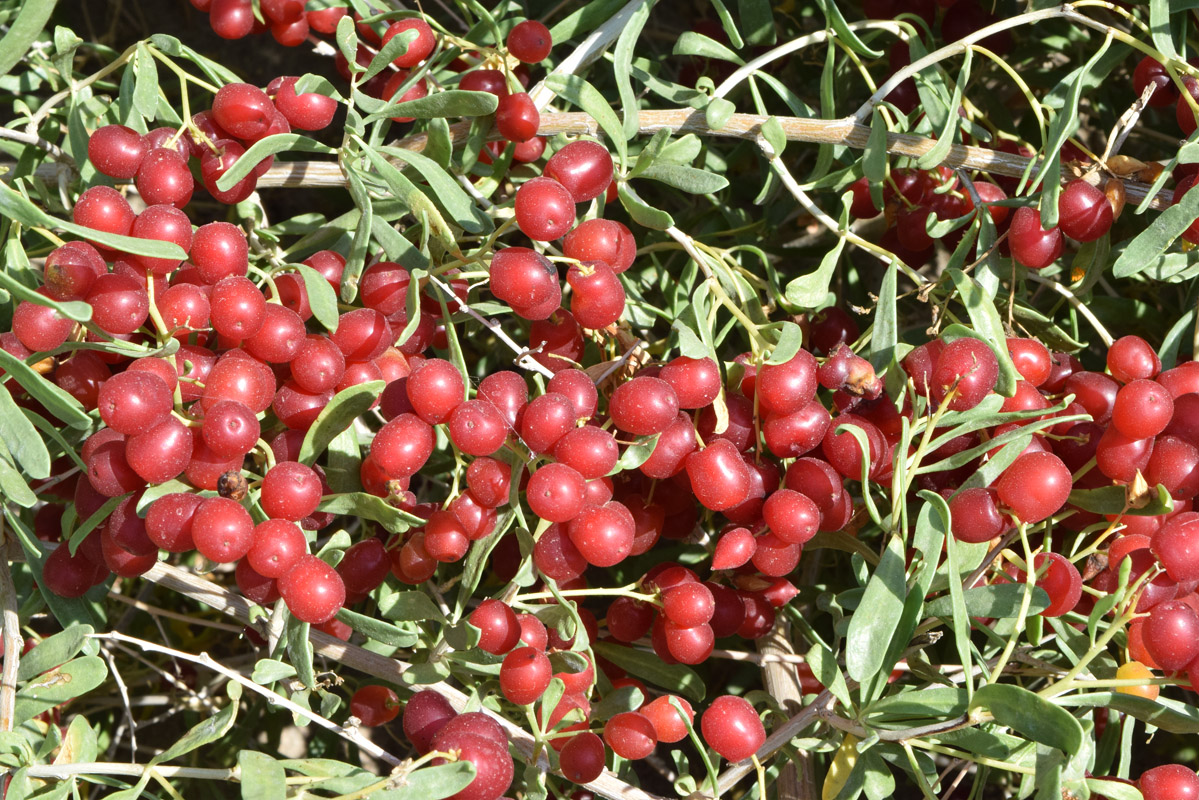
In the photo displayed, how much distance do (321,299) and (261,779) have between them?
450 millimetres

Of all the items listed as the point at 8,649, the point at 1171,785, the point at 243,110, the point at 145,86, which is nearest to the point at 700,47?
the point at 243,110

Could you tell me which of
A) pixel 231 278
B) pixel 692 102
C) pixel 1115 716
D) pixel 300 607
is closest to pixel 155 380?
pixel 231 278

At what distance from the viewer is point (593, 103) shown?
1.08 metres

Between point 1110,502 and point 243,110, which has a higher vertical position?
point 243,110

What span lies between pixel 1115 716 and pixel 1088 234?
23.6 inches

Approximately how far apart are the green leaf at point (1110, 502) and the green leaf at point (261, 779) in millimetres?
863

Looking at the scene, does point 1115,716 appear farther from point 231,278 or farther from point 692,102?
point 231,278

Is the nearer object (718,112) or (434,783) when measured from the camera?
(434,783)

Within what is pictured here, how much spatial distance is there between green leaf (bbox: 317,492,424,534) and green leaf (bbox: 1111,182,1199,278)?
0.81 metres

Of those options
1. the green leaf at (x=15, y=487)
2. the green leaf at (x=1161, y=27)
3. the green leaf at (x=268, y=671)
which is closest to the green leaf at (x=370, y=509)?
the green leaf at (x=268, y=671)

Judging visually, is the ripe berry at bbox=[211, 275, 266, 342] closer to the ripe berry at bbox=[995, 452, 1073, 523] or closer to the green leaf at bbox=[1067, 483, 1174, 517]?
the ripe berry at bbox=[995, 452, 1073, 523]

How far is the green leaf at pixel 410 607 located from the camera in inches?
42.8

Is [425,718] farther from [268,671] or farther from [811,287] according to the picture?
[811,287]

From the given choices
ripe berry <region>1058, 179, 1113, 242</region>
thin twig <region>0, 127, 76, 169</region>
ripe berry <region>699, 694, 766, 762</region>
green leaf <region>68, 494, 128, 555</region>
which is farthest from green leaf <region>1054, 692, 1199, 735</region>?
thin twig <region>0, 127, 76, 169</region>
